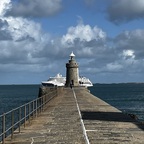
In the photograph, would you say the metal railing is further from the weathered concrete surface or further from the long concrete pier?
the weathered concrete surface

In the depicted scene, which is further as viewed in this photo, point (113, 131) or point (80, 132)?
point (113, 131)

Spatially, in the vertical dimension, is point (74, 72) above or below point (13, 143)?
above

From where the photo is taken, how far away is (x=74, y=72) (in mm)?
65812

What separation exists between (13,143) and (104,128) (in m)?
3.89

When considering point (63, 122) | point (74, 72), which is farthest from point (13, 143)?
point (74, 72)

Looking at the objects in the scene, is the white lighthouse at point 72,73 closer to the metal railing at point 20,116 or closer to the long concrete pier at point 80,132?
the metal railing at point 20,116

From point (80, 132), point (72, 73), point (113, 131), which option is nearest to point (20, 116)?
point (80, 132)

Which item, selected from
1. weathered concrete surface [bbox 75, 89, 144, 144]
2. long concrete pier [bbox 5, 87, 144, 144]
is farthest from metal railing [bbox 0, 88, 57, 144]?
weathered concrete surface [bbox 75, 89, 144, 144]

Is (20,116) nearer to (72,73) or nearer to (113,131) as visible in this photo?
(113,131)

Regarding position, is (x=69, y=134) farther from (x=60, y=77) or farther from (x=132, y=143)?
(x=60, y=77)

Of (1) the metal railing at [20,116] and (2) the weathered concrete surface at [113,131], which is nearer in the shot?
(1) the metal railing at [20,116]

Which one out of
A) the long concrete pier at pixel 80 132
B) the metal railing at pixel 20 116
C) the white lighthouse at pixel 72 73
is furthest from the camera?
the white lighthouse at pixel 72 73

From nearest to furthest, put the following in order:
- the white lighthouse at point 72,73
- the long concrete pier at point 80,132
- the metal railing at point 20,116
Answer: the metal railing at point 20,116 < the long concrete pier at point 80,132 < the white lighthouse at point 72,73

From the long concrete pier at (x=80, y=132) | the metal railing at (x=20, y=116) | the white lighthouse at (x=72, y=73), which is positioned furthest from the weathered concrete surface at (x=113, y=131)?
the white lighthouse at (x=72, y=73)
